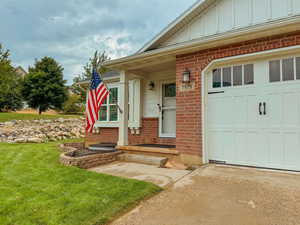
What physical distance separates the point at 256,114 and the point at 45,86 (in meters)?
22.4

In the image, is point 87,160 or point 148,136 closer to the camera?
point 87,160

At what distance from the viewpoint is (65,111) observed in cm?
2238

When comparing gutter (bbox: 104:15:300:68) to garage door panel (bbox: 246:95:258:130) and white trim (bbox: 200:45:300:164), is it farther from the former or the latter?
garage door panel (bbox: 246:95:258:130)

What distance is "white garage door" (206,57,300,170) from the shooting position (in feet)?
11.3

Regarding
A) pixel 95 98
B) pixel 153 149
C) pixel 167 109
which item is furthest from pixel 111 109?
pixel 153 149

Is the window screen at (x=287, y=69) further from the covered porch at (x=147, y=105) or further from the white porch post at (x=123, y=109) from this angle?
the white porch post at (x=123, y=109)

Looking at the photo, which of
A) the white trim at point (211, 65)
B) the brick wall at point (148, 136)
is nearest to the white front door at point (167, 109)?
the brick wall at point (148, 136)

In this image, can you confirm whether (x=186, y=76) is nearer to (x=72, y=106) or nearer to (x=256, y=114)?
(x=256, y=114)

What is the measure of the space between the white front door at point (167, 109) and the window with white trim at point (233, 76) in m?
1.89

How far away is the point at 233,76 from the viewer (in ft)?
13.4

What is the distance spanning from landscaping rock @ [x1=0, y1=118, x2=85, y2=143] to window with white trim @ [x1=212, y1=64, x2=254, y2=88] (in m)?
8.83

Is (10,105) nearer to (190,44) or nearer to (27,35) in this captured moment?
(27,35)

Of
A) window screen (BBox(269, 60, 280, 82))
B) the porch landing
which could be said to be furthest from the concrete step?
window screen (BBox(269, 60, 280, 82))

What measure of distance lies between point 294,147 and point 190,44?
9.46 ft
